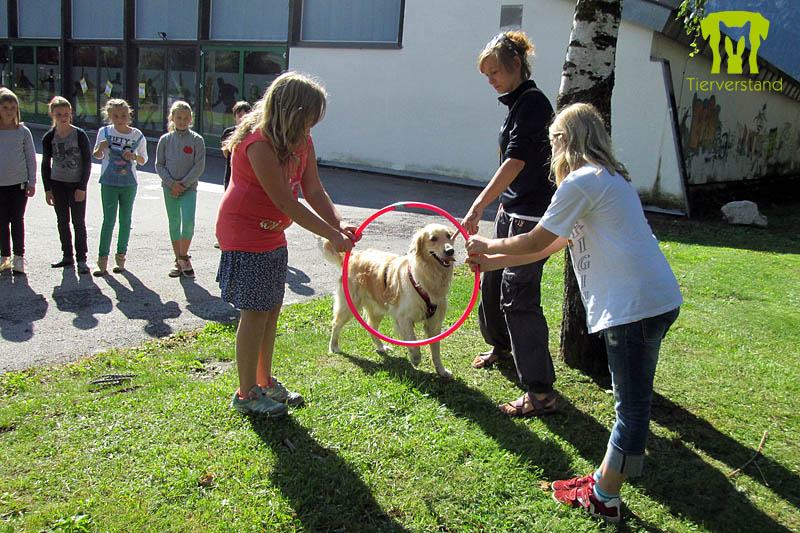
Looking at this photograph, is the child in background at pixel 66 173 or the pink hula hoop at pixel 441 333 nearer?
the pink hula hoop at pixel 441 333

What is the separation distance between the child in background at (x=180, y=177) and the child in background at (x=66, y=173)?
0.91 m

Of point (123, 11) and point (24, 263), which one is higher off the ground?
point (123, 11)

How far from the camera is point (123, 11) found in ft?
79.7

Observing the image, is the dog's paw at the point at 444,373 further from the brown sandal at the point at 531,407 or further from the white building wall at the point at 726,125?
the white building wall at the point at 726,125

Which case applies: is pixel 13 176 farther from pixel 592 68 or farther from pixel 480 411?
pixel 592 68

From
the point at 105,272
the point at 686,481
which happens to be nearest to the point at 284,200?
the point at 686,481

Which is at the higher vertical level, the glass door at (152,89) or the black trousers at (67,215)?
the glass door at (152,89)

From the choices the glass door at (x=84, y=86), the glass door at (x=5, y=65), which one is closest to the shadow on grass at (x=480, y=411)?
the glass door at (x=84, y=86)

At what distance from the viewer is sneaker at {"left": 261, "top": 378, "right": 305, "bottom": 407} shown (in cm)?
414

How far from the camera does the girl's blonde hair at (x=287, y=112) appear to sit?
Answer: 135 inches

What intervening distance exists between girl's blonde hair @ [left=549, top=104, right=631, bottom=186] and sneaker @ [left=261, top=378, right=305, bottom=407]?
2.38 metres

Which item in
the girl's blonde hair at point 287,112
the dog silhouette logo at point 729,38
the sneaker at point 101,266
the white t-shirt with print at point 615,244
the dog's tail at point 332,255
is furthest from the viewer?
the dog silhouette logo at point 729,38

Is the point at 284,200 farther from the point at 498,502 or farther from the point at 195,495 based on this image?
the point at 498,502

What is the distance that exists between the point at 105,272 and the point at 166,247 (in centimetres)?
150
